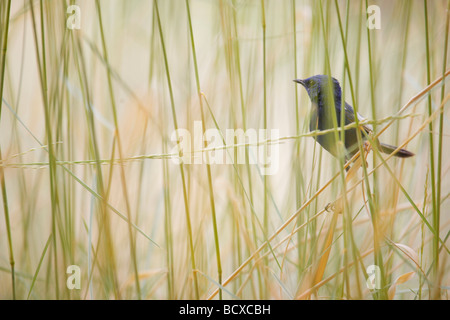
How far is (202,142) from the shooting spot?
2.43 ft

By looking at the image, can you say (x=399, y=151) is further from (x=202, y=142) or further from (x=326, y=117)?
(x=202, y=142)

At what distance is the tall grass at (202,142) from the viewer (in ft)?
2.33

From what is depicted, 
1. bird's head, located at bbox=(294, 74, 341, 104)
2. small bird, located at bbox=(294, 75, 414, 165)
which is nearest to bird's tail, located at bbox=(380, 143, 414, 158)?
small bird, located at bbox=(294, 75, 414, 165)

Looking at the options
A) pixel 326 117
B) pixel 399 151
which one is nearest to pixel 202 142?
pixel 326 117

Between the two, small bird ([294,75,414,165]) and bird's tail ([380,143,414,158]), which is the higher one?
small bird ([294,75,414,165])

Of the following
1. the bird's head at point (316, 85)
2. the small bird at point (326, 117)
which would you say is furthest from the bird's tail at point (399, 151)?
the bird's head at point (316, 85)

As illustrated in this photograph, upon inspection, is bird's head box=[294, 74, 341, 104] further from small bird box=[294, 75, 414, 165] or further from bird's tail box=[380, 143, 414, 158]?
bird's tail box=[380, 143, 414, 158]

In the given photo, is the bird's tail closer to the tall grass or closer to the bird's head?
the tall grass

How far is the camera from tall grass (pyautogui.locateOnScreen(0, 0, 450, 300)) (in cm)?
71

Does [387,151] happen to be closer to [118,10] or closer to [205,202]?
[205,202]

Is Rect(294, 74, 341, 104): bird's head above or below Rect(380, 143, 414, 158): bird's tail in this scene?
above

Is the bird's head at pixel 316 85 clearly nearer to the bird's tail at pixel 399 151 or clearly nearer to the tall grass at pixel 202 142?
the tall grass at pixel 202 142
